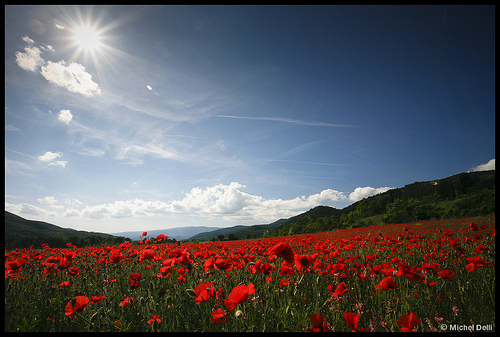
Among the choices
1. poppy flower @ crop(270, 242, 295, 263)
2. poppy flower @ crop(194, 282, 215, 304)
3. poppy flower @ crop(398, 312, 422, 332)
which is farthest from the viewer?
poppy flower @ crop(270, 242, 295, 263)

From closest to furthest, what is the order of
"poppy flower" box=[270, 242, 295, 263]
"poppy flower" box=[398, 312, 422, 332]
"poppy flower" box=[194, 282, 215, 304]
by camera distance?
"poppy flower" box=[398, 312, 422, 332], "poppy flower" box=[194, 282, 215, 304], "poppy flower" box=[270, 242, 295, 263]

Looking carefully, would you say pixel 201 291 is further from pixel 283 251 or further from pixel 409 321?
pixel 409 321

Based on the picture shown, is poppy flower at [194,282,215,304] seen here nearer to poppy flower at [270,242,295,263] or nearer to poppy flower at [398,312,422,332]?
poppy flower at [270,242,295,263]

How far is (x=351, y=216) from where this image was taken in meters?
49.9

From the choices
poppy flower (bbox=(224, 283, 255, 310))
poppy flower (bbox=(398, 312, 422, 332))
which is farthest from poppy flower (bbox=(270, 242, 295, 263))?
poppy flower (bbox=(398, 312, 422, 332))

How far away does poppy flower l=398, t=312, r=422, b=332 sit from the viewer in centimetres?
140

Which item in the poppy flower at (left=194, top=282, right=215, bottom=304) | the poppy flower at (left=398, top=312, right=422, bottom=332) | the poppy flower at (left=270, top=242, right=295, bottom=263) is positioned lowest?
the poppy flower at (left=398, top=312, right=422, bottom=332)

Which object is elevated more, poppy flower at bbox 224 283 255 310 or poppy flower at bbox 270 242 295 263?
poppy flower at bbox 270 242 295 263
